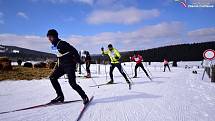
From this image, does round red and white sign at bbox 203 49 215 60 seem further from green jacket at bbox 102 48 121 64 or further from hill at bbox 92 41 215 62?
hill at bbox 92 41 215 62

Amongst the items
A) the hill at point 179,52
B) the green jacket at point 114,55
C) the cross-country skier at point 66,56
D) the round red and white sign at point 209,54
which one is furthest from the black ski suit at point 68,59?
the hill at point 179,52

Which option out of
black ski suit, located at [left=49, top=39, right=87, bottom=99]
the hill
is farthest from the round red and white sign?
the hill

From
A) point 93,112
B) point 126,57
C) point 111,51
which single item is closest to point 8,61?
point 111,51

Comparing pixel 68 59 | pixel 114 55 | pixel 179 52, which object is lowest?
pixel 68 59

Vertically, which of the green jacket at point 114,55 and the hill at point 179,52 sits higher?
the hill at point 179,52

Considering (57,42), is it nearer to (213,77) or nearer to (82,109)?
(82,109)

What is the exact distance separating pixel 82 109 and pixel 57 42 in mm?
1849

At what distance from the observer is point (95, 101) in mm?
7152

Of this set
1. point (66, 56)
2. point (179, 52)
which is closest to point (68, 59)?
Answer: point (66, 56)

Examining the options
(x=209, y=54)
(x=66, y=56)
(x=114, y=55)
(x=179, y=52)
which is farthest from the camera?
(x=179, y=52)

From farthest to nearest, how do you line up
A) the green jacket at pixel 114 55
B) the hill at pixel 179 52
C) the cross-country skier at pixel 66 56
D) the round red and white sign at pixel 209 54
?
1. the hill at pixel 179 52
2. the round red and white sign at pixel 209 54
3. the green jacket at pixel 114 55
4. the cross-country skier at pixel 66 56

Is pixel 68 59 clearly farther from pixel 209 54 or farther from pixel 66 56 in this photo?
pixel 209 54

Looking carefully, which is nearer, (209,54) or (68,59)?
(68,59)

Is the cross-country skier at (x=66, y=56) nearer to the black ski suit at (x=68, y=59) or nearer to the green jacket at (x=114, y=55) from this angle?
the black ski suit at (x=68, y=59)
